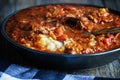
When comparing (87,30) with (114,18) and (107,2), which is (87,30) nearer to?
(114,18)

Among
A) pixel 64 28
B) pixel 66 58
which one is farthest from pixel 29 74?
pixel 64 28

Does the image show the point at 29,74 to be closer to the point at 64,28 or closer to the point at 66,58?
the point at 66,58

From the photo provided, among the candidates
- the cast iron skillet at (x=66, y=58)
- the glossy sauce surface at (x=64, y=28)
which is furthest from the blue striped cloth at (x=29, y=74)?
the glossy sauce surface at (x=64, y=28)

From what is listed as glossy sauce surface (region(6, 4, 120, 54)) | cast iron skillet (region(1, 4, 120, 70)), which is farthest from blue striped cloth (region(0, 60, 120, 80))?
glossy sauce surface (region(6, 4, 120, 54))

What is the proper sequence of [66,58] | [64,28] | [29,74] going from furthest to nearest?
[64,28] → [29,74] → [66,58]

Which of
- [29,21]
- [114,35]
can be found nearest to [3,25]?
Result: [29,21]

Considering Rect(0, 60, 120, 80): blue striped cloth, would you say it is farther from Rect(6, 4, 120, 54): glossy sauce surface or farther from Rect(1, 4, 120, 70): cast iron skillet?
Rect(6, 4, 120, 54): glossy sauce surface

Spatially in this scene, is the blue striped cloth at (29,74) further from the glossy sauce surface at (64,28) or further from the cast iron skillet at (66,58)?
the glossy sauce surface at (64,28)
